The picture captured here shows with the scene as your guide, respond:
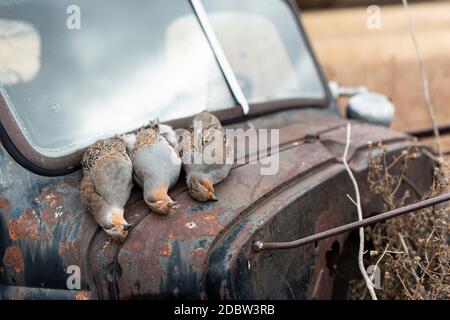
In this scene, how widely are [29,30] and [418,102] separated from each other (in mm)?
5234

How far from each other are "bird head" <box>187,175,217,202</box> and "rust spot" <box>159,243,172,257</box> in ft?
0.68

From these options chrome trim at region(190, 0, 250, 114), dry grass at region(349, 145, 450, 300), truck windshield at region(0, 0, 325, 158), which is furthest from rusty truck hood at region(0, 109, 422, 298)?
chrome trim at region(190, 0, 250, 114)

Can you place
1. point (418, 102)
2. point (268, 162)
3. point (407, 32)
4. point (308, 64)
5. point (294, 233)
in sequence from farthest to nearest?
point (407, 32)
point (418, 102)
point (308, 64)
point (268, 162)
point (294, 233)

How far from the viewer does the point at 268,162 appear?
8.28ft

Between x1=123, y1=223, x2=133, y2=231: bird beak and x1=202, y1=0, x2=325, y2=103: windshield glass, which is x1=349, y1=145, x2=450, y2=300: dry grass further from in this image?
x1=123, y1=223, x2=133, y2=231: bird beak

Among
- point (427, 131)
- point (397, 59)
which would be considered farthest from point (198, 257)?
point (397, 59)

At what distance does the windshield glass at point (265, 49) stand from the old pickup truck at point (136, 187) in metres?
0.02

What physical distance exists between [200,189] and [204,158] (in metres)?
0.11

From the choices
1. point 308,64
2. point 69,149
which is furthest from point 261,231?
point 308,64

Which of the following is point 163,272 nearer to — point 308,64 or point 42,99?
point 42,99

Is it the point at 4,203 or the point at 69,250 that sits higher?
the point at 4,203

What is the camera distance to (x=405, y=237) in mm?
2826

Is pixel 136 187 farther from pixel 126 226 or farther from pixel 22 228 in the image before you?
pixel 22 228

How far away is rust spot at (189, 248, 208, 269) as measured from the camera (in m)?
1.98
